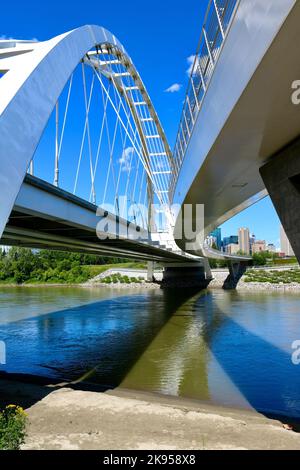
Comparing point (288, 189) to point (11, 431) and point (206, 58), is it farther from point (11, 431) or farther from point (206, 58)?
point (11, 431)

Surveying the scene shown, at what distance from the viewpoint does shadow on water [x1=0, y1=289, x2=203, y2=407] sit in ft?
36.2

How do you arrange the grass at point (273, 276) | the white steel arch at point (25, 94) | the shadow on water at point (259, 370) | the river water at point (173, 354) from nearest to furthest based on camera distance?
1. the white steel arch at point (25, 94)
2. the shadow on water at point (259, 370)
3. the river water at point (173, 354)
4. the grass at point (273, 276)

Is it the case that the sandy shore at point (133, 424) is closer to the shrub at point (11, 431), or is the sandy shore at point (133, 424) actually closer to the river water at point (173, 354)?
the shrub at point (11, 431)

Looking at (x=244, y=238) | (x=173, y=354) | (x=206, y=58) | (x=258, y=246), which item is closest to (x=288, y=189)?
(x=206, y=58)

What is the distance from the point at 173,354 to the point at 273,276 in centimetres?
4725

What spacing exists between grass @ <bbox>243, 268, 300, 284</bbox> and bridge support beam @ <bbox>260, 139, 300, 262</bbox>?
51.1 m

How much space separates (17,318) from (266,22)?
22873 mm

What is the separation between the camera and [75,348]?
52.9 feet

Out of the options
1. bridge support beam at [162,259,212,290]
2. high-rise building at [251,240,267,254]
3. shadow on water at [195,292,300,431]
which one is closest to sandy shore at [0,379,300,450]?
shadow on water at [195,292,300,431]

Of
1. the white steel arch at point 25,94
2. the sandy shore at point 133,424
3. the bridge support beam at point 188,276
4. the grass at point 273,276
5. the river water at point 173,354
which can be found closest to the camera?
the sandy shore at point 133,424

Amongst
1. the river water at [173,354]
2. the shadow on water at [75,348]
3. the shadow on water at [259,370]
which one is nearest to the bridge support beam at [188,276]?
the shadow on water at [75,348]

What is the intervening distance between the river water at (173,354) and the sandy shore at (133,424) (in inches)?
65.3

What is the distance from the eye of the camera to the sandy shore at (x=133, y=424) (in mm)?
6102
